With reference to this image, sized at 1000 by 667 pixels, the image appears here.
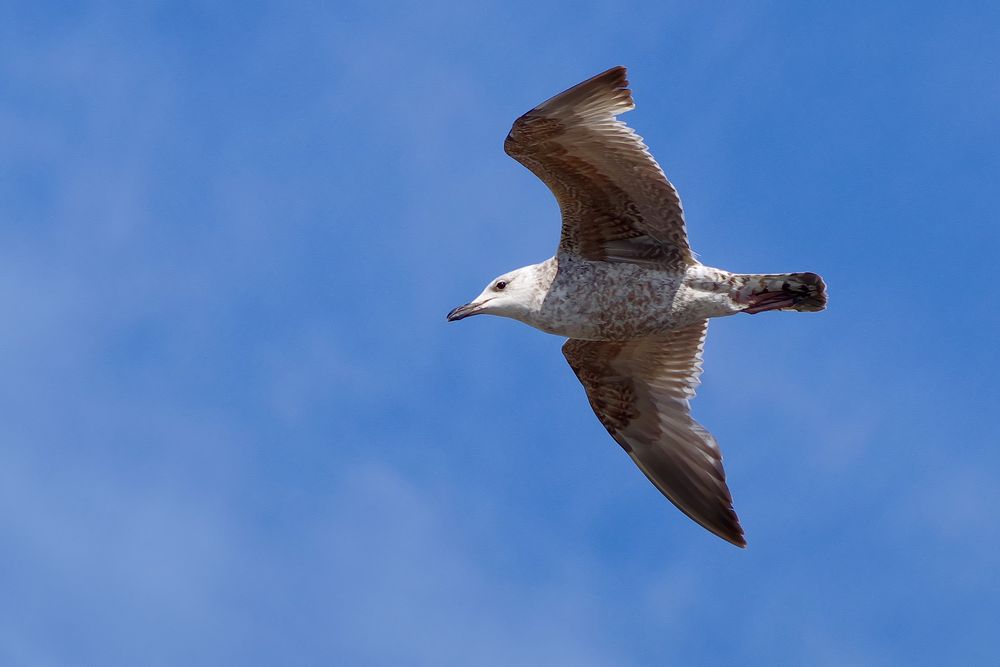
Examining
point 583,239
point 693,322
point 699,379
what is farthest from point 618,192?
point 699,379

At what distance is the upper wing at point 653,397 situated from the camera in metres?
13.8

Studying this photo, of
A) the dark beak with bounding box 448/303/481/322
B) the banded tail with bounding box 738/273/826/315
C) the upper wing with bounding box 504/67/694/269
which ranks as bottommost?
the dark beak with bounding box 448/303/481/322

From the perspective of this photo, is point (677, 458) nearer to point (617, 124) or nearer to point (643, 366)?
point (643, 366)

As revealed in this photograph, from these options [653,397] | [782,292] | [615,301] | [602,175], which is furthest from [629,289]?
[653,397]

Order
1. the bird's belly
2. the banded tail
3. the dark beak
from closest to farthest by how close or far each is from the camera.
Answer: the banded tail < the bird's belly < the dark beak

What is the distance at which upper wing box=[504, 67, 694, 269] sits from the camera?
11.9 meters

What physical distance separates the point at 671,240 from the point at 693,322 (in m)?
0.84

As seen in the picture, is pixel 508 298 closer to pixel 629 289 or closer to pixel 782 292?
pixel 629 289

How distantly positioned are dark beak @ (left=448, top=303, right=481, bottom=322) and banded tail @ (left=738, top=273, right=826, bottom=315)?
239cm

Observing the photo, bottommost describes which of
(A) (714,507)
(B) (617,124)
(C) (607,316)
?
(A) (714,507)

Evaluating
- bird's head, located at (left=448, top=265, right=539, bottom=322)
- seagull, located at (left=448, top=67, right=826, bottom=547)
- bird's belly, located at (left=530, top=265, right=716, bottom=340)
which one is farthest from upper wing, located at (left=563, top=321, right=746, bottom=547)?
bird's head, located at (left=448, top=265, right=539, bottom=322)

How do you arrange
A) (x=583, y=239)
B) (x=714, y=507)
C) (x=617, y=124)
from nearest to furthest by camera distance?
(x=617, y=124), (x=583, y=239), (x=714, y=507)

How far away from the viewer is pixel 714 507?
13570 millimetres

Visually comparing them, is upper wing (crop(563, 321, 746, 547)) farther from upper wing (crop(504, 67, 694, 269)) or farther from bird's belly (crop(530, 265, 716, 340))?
upper wing (crop(504, 67, 694, 269))
